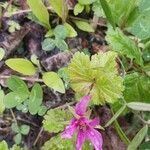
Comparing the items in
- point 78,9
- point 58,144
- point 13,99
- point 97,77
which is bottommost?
point 58,144

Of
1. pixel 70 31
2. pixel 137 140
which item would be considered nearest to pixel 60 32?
pixel 70 31

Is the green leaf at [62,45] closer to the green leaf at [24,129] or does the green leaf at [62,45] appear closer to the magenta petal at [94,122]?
the green leaf at [24,129]

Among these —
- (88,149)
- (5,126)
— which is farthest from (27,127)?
(88,149)

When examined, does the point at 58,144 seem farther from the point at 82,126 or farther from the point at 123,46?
the point at 123,46

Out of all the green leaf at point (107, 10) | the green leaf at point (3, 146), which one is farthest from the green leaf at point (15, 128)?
the green leaf at point (107, 10)

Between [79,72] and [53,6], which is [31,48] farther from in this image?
[79,72]

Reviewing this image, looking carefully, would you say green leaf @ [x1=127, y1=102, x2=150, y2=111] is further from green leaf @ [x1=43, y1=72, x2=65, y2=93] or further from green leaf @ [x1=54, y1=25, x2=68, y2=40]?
green leaf @ [x1=54, y1=25, x2=68, y2=40]
